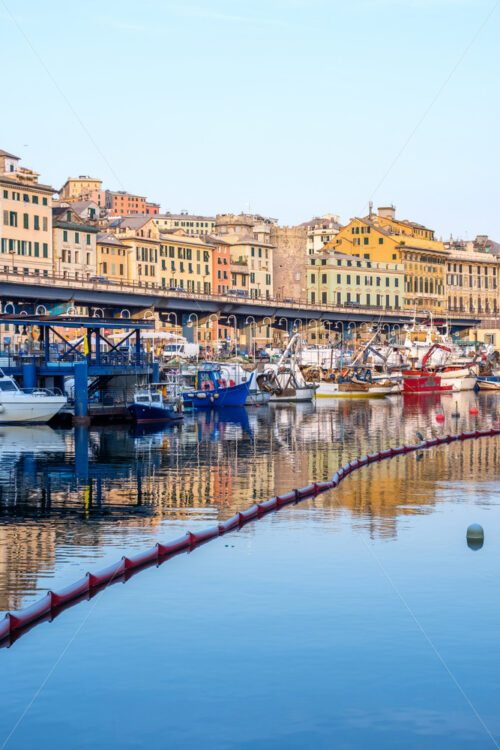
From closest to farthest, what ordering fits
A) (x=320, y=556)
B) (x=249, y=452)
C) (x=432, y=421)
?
(x=320, y=556) → (x=249, y=452) → (x=432, y=421)

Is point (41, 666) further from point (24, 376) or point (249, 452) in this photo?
point (24, 376)

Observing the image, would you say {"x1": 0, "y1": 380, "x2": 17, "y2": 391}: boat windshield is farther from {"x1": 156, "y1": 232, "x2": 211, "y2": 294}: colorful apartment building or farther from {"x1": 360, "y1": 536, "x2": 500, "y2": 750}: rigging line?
{"x1": 156, "y1": 232, "x2": 211, "y2": 294}: colorful apartment building

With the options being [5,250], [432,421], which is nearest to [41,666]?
[432,421]

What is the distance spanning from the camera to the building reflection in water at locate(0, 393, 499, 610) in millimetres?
34438

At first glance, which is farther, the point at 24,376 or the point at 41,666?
the point at 24,376

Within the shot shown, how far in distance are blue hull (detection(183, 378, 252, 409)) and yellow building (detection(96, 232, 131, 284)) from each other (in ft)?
240

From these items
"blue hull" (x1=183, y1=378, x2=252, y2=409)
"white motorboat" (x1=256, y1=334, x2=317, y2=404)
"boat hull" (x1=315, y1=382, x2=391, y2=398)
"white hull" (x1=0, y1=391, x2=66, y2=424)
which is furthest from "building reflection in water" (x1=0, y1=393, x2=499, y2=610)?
"boat hull" (x1=315, y1=382, x2=391, y2=398)

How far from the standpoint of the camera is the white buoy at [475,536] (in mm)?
33469

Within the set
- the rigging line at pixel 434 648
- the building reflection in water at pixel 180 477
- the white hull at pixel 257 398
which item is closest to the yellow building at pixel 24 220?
the white hull at pixel 257 398

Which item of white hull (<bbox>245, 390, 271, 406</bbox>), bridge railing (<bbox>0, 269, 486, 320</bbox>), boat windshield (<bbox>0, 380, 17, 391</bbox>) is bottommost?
white hull (<bbox>245, 390, 271, 406</bbox>)

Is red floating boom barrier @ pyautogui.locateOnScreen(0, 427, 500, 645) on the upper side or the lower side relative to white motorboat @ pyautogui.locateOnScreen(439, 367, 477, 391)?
lower

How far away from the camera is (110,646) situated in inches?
909

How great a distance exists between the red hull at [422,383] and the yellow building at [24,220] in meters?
49.6

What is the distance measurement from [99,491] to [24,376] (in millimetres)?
36587
